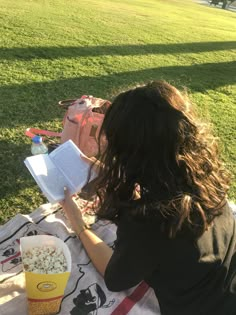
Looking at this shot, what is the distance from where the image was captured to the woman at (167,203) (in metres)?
1.29

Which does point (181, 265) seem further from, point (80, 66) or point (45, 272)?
point (80, 66)

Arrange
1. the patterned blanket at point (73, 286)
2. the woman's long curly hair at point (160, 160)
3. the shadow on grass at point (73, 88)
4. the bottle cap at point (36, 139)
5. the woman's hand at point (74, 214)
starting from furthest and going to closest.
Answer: the shadow on grass at point (73, 88)
the bottle cap at point (36, 139)
the woman's hand at point (74, 214)
the patterned blanket at point (73, 286)
the woman's long curly hair at point (160, 160)

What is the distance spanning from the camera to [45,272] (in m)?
1.63

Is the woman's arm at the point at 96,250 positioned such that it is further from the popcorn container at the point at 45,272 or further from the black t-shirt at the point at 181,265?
the black t-shirt at the point at 181,265

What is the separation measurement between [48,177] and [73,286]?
0.52 m

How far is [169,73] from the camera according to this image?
531 centimetres

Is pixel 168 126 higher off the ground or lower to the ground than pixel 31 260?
higher

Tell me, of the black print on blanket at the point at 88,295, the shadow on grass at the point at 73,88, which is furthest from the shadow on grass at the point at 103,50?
the black print on blanket at the point at 88,295

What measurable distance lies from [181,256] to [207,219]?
15 centimetres

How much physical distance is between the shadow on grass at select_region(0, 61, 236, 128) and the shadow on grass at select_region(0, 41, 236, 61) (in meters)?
0.67

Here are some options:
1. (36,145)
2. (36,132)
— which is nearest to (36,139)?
(36,145)

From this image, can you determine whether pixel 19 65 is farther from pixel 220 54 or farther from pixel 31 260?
pixel 220 54

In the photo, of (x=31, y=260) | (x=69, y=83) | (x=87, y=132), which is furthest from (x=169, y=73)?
(x=31, y=260)

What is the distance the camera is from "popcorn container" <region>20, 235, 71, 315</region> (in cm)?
158
